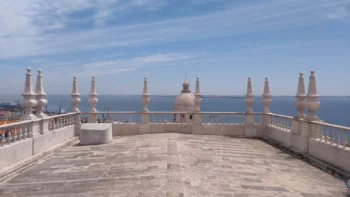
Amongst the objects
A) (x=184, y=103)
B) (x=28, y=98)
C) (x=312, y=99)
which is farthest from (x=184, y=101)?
(x=28, y=98)

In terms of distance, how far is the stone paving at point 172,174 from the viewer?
6.67m

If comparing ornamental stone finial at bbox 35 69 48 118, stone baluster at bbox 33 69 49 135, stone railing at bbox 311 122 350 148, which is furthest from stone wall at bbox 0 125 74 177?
stone railing at bbox 311 122 350 148

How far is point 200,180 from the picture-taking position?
719cm

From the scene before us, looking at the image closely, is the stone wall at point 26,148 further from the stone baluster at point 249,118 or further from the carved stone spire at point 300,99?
the carved stone spire at point 300,99

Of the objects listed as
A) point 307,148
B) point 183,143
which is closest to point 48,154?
point 183,143

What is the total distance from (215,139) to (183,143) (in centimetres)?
229

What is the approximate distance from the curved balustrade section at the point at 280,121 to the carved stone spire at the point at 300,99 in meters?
0.82

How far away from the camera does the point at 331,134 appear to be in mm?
9469

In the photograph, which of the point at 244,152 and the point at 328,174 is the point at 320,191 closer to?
the point at 328,174

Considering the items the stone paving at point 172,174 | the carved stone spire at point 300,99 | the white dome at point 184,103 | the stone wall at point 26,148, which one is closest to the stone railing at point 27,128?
the stone wall at point 26,148

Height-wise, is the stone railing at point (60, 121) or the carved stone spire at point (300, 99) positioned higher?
the carved stone spire at point (300, 99)

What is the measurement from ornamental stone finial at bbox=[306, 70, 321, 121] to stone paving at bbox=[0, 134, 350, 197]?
5.48ft

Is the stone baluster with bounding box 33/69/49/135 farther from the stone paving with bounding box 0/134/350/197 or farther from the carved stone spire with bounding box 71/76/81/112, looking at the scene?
the carved stone spire with bounding box 71/76/81/112

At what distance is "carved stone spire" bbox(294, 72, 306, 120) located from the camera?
11384 millimetres
